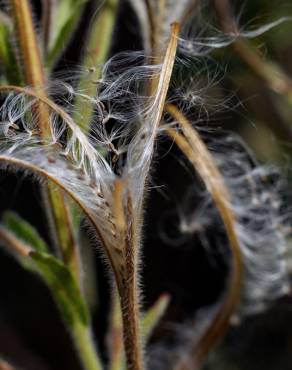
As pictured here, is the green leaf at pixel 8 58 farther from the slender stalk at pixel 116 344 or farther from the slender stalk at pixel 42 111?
the slender stalk at pixel 116 344

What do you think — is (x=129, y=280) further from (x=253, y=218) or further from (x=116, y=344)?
(x=253, y=218)

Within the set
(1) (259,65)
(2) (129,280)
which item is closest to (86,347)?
(2) (129,280)

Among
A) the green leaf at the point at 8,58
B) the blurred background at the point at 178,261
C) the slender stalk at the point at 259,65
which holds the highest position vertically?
the green leaf at the point at 8,58

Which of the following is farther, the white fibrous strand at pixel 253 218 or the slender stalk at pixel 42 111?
the white fibrous strand at pixel 253 218

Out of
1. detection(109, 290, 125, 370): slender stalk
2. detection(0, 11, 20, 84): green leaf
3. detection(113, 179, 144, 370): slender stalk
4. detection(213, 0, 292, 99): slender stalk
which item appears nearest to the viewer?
detection(113, 179, 144, 370): slender stalk

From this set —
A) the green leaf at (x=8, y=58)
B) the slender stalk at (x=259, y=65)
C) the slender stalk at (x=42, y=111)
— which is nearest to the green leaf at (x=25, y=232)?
the slender stalk at (x=42, y=111)

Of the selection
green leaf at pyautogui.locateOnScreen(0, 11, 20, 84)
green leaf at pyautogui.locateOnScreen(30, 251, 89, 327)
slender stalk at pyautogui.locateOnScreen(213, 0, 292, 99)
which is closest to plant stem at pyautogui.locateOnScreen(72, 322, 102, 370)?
green leaf at pyautogui.locateOnScreen(30, 251, 89, 327)

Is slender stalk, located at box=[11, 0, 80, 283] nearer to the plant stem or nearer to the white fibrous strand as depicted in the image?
the plant stem
